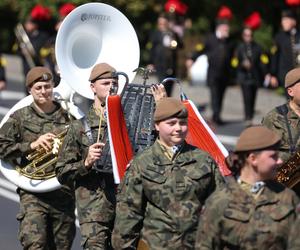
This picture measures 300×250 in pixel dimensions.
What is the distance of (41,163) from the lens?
436 inches

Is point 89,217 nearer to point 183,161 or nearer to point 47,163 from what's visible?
point 47,163

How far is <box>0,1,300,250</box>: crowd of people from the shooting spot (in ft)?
24.2

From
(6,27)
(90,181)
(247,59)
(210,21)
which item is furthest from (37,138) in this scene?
(6,27)

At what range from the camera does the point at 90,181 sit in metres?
10.2

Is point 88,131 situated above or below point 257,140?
below

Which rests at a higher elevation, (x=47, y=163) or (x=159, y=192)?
(x=159, y=192)

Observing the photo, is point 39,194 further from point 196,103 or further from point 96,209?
point 196,103

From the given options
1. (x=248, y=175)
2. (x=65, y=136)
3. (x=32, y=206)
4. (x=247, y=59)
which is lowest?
(x=247, y=59)

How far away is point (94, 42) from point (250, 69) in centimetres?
985

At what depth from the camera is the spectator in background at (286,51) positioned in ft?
63.9

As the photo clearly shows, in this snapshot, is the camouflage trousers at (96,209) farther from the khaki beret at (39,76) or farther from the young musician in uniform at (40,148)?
the khaki beret at (39,76)

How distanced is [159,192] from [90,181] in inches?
75.3

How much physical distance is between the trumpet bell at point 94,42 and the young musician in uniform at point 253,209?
361cm

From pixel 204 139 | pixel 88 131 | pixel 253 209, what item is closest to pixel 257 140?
pixel 253 209
